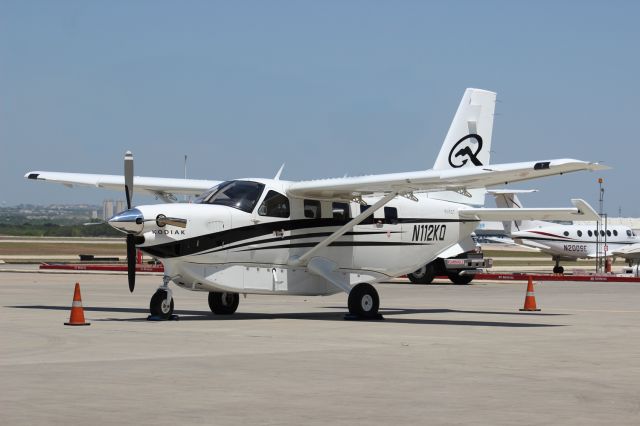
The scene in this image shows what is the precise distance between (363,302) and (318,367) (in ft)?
28.4

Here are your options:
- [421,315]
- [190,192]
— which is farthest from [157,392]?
[190,192]

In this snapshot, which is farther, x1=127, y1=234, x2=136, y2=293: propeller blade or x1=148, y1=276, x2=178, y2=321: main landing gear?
x1=148, y1=276, x2=178, y2=321: main landing gear

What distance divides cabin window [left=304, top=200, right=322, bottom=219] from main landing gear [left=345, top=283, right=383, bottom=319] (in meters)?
1.77

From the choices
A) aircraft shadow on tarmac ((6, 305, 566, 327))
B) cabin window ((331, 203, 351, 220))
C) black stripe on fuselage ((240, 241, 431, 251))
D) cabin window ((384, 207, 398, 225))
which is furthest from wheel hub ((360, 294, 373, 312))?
cabin window ((384, 207, 398, 225))

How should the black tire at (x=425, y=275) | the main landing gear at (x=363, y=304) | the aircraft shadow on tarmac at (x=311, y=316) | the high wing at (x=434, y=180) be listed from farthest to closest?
the black tire at (x=425, y=275), the main landing gear at (x=363, y=304), the aircraft shadow on tarmac at (x=311, y=316), the high wing at (x=434, y=180)

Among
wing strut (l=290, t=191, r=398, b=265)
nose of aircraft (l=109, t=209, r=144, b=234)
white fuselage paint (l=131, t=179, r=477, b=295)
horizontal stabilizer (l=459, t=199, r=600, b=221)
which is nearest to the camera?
nose of aircraft (l=109, t=209, r=144, b=234)

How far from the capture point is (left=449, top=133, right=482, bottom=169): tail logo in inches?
1042

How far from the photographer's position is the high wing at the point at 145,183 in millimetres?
26094

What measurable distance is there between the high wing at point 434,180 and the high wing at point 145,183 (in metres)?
3.73

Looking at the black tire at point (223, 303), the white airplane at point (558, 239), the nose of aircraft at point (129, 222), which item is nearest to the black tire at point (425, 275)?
the white airplane at point (558, 239)

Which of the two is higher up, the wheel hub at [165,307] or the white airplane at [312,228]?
the white airplane at [312,228]

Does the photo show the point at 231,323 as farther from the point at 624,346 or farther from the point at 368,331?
the point at 624,346

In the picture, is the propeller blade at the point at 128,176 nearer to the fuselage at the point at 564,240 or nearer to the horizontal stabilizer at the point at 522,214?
the horizontal stabilizer at the point at 522,214

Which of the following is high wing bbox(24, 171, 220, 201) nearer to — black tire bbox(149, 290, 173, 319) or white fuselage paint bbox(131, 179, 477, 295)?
white fuselage paint bbox(131, 179, 477, 295)
